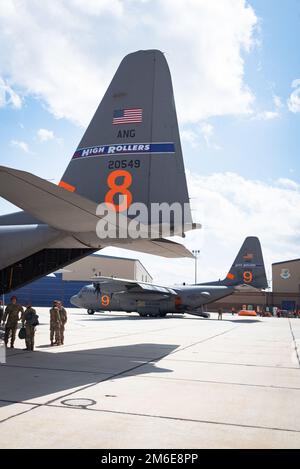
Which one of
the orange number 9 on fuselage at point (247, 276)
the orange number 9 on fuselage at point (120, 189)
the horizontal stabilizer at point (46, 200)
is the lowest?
the orange number 9 on fuselage at point (247, 276)

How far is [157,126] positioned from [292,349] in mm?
9046

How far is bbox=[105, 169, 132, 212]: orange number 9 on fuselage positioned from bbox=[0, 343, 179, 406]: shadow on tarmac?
3961 millimetres

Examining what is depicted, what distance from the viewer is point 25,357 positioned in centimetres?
1053

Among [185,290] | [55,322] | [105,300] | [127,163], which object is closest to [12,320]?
[55,322]

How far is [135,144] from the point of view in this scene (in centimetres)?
1120

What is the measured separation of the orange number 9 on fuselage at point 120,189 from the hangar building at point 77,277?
1923 inches

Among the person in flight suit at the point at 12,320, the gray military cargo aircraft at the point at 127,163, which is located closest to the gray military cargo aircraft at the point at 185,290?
the person in flight suit at the point at 12,320

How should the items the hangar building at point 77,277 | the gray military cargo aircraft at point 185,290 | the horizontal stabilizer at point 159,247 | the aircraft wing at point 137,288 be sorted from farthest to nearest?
the hangar building at point 77,277 < the gray military cargo aircraft at point 185,290 < the aircraft wing at point 137,288 < the horizontal stabilizer at point 159,247

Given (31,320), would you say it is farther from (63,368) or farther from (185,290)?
(185,290)

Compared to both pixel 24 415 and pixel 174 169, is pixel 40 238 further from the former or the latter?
pixel 24 415

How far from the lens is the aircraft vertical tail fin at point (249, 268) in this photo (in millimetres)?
34438

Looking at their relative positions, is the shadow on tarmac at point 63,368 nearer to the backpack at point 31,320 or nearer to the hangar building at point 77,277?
the backpack at point 31,320

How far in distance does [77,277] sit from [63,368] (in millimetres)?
58716

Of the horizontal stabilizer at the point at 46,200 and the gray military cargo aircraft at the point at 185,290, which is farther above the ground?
the horizontal stabilizer at the point at 46,200
